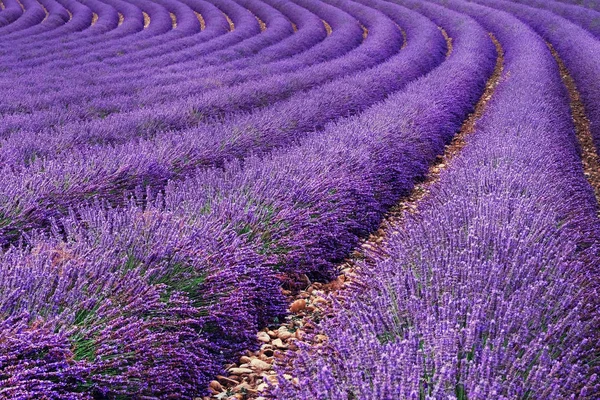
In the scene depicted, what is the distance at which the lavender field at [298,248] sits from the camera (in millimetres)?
1690

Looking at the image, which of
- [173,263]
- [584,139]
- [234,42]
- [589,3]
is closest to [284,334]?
[173,263]

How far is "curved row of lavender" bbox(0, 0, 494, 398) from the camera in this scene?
5.82 feet

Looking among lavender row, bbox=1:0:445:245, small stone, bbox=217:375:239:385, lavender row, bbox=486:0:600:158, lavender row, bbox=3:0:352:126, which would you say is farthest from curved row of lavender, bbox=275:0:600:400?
lavender row, bbox=3:0:352:126

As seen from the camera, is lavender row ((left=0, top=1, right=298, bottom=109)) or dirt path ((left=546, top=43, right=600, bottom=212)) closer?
dirt path ((left=546, top=43, right=600, bottom=212))

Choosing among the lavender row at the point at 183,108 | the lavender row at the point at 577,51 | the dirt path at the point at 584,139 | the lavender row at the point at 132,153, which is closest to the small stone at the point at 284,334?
the lavender row at the point at 132,153

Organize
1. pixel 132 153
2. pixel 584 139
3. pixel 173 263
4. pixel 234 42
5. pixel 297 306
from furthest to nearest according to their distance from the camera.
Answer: pixel 234 42, pixel 584 139, pixel 132 153, pixel 297 306, pixel 173 263

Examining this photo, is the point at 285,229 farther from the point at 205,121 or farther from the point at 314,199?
the point at 205,121

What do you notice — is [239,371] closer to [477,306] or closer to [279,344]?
[279,344]

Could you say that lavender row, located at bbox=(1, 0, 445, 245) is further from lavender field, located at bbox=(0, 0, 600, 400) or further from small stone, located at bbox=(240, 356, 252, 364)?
small stone, located at bbox=(240, 356, 252, 364)

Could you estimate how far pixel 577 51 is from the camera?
10.5m

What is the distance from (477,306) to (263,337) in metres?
1.13

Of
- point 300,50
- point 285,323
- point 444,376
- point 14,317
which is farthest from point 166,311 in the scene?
point 300,50

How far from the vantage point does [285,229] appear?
298 cm

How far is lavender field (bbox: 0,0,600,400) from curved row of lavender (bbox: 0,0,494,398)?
0.01 metres
